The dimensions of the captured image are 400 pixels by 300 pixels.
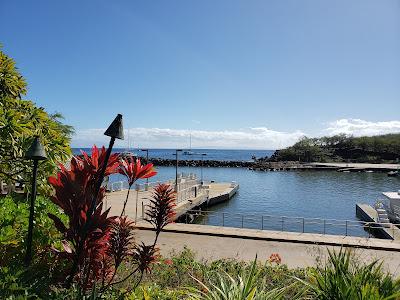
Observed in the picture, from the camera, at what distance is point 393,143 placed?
110m

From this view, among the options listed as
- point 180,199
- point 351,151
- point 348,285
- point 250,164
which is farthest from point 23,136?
point 351,151

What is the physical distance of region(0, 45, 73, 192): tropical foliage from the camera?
17.6 feet

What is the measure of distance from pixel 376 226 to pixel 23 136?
2083 centimetres


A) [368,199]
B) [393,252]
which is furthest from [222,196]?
[393,252]

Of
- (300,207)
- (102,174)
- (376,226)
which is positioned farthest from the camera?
(300,207)

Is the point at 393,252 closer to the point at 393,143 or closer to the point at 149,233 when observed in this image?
the point at 149,233

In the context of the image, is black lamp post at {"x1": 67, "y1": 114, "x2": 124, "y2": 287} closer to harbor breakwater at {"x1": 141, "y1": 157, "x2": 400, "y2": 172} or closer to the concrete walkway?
the concrete walkway

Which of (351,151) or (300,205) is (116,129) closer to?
(300,205)

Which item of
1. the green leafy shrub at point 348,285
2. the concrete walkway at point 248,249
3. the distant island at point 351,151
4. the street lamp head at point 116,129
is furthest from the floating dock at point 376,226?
the distant island at point 351,151

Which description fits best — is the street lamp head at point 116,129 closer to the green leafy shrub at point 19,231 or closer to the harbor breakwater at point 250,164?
the green leafy shrub at point 19,231

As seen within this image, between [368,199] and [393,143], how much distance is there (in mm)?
80437

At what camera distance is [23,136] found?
17.4ft

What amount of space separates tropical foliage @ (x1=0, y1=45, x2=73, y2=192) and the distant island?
374ft

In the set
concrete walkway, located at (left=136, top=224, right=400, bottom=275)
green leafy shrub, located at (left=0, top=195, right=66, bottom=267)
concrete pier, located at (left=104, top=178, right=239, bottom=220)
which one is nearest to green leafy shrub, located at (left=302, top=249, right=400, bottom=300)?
green leafy shrub, located at (left=0, top=195, right=66, bottom=267)
